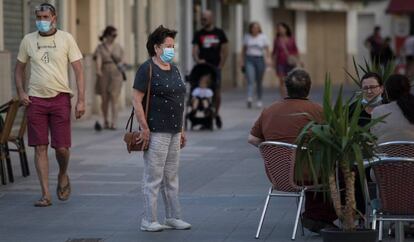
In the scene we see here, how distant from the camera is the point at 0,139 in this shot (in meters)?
13.9

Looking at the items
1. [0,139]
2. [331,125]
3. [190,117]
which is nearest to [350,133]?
[331,125]

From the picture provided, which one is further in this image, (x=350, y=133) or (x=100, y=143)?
(x=100, y=143)

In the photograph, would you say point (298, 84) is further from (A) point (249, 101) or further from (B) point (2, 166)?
(A) point (249, 101)

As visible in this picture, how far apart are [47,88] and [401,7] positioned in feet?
93.8

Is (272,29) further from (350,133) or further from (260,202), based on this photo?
(350,133)

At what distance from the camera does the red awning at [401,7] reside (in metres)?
39.5

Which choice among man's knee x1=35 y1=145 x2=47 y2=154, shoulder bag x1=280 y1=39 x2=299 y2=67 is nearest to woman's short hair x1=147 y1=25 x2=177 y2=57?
man's knee x1=35 y1=145 x2=47 y2=154

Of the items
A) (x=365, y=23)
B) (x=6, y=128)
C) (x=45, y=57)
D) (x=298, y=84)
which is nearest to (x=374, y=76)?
(x=298, y=84)

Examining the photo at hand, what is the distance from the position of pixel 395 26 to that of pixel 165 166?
113 feet

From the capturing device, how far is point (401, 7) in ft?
131

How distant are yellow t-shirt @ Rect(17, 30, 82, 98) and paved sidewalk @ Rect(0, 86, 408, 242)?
1139 mm

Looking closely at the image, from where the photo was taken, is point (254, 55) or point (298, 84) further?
point (254, 55)

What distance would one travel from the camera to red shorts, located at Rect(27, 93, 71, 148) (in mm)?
12453

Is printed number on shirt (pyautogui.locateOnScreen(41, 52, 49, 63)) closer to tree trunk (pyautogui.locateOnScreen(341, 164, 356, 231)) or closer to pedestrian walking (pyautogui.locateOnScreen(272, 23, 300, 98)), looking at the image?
tree trunk (pyautogui.locateOnScreen(341, 164, 356, 231))
